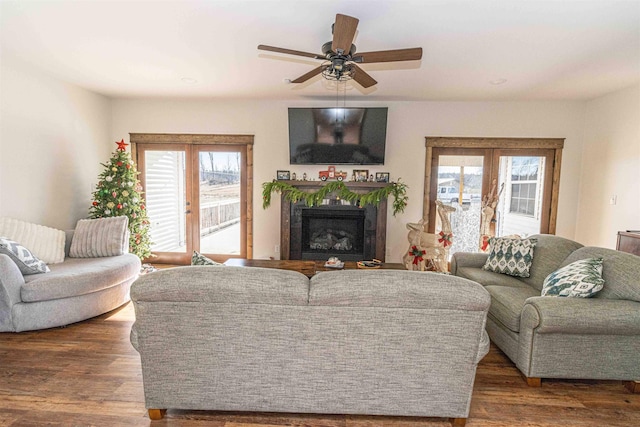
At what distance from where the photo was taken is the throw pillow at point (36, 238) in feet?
11.3

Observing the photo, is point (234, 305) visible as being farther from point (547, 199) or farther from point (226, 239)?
point (547, 199)

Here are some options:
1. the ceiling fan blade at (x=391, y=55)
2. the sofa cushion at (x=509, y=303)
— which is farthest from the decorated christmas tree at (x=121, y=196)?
the sofa cushion at (x=509, y=303)

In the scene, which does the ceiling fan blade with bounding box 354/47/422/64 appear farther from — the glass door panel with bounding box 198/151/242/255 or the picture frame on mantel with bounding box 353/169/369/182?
the glass door panel with bounding box 198/151/242/255

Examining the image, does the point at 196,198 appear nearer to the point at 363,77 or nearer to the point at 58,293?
the point at 58,293

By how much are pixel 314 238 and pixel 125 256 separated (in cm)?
269

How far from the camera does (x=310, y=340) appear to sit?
167 centimetres

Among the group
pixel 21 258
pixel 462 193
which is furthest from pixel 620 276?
pixel 21 258

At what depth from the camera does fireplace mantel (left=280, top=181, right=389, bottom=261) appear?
16.8ft

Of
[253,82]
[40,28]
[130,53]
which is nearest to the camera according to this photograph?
Answer: [40,28]

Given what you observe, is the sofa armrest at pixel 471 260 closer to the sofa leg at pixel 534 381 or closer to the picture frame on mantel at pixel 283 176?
the sofa leg at pixel 534 381

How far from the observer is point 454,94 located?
4672 millimetres

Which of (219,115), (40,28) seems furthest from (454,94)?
(40,28)

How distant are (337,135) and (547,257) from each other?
10.3ft

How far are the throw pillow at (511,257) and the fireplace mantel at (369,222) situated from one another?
1792 mm
